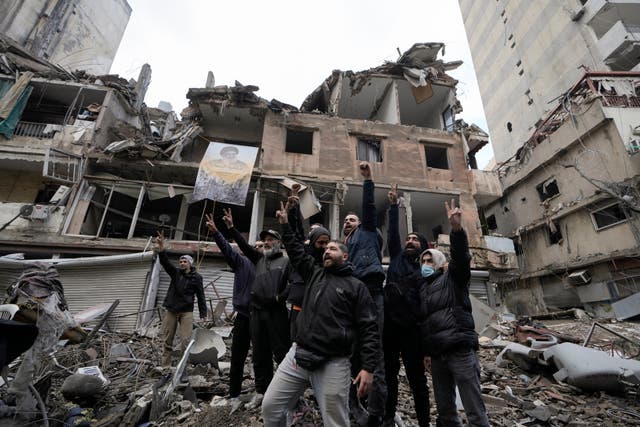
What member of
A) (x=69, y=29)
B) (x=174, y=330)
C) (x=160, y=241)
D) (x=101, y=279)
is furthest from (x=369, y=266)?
(x=69, y=29)

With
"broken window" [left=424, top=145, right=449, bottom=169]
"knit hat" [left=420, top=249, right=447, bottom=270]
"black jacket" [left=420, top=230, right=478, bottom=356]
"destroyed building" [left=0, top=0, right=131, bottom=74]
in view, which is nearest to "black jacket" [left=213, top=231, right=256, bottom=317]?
"black jacket" [left=420, top=230, right=478, bottom=356]

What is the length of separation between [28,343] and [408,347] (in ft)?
11.6

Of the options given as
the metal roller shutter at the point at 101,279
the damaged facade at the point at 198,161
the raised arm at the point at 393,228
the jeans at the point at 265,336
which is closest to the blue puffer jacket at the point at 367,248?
the raised arm at the point at 393,228

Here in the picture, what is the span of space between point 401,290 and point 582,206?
14.9 meters

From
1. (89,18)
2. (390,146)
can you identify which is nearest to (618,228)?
(390,146)

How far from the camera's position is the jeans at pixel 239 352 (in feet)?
11.8

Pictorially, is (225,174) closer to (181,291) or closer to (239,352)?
(181,291)

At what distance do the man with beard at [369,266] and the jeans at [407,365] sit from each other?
0.85 ft

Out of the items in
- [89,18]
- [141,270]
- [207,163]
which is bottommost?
[141,270]

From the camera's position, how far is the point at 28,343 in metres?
2.61

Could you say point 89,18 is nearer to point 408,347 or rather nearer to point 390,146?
point 390,146

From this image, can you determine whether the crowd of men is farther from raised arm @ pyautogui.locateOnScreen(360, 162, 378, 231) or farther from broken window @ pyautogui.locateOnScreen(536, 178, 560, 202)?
broken window @ pyautogui.locateOnScreen(536, 178, 560, 202)

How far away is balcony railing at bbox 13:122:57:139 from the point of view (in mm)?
12328

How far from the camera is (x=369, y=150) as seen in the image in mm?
14555
